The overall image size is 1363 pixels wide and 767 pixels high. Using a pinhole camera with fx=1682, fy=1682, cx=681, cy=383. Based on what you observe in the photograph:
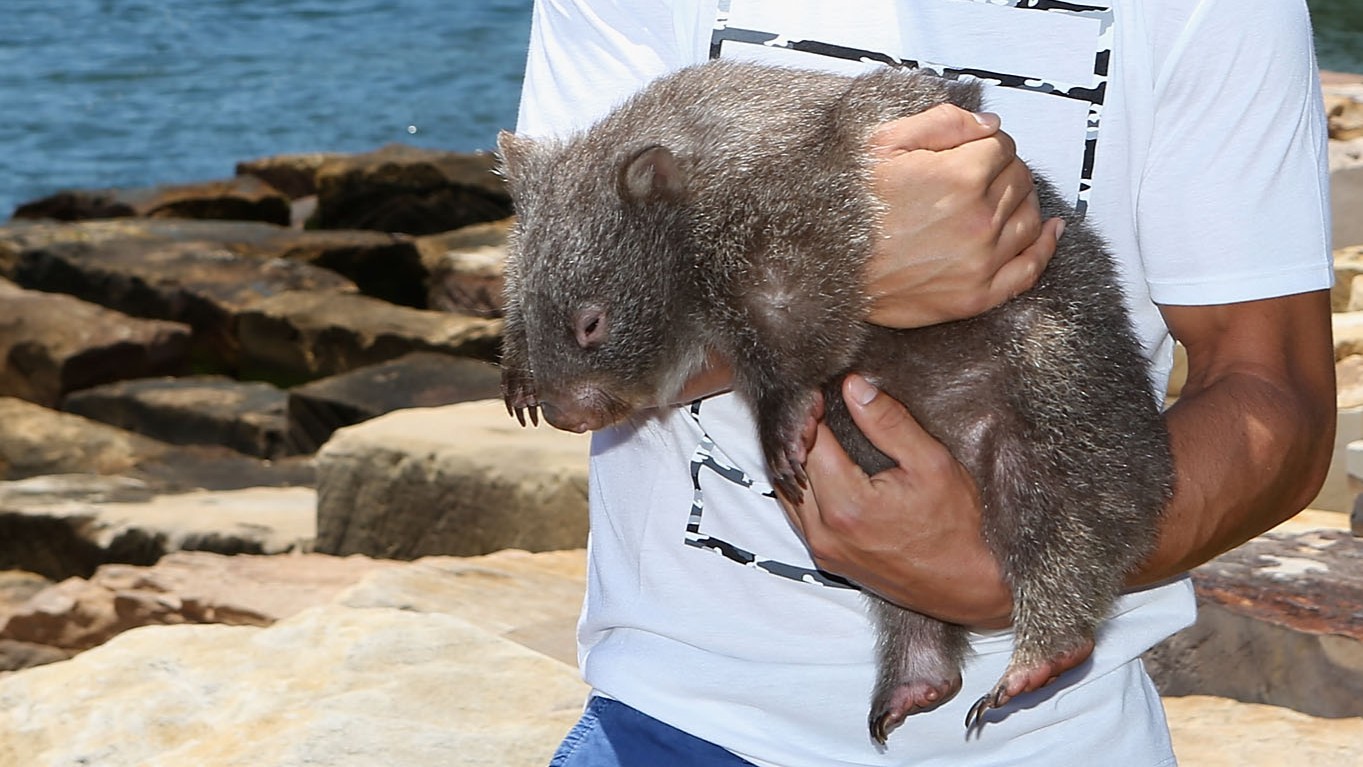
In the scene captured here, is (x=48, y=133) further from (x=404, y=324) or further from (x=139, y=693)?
(x=139, y=693)

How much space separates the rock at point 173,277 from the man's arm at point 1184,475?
40.3ft

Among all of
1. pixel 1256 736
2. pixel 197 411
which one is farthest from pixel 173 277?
pixel 1256 736

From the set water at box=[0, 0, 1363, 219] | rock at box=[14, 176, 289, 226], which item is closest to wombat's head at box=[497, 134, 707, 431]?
rock at box=[14, 176, 289, 226]

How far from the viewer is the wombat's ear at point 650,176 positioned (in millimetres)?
2312

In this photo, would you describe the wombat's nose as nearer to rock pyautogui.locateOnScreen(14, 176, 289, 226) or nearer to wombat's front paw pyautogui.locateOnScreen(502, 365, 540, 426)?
wombat's front paw pyautogui.locateOnScreen(502, 365, 540, 426)

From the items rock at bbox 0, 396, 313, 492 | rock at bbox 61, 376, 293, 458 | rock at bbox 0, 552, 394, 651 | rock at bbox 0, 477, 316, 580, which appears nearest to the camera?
rock at bbox 0, 552, 394, 651

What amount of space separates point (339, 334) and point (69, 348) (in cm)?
214

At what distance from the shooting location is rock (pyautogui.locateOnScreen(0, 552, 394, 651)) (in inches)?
232

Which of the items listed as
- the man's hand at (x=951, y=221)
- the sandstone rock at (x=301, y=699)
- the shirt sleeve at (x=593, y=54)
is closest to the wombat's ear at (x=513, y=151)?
the shirt sleeve at (x=593, y=54)

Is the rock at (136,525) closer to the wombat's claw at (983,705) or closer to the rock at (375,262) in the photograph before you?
the wombat's claw at (983,705)

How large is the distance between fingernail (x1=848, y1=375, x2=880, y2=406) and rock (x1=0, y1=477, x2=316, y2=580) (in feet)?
18.0

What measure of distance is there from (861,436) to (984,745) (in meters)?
0.47

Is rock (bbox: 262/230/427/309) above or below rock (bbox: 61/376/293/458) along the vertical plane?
below

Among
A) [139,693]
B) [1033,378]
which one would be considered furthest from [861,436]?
[139,693]
